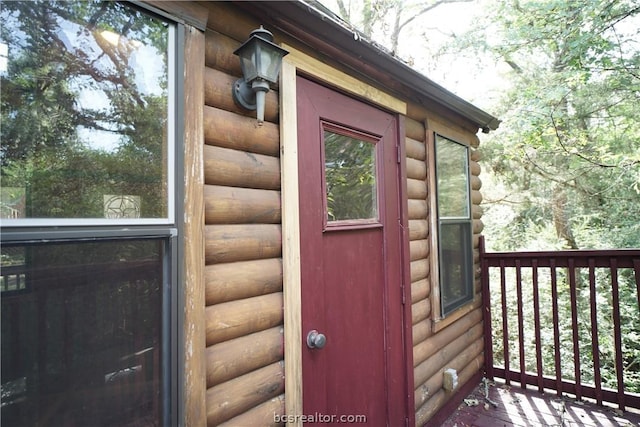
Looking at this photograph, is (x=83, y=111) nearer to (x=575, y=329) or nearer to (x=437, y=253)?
(x=437, y=253)

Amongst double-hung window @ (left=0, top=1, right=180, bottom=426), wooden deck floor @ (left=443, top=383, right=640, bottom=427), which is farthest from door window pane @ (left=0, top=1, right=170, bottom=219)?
wooden deck floor @ (left=443, top=383, right=640, bottom=427)

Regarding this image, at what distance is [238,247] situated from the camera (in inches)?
57.0

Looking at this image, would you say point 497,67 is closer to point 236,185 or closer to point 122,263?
point 236,185

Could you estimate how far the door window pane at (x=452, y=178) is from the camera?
10.0 ft

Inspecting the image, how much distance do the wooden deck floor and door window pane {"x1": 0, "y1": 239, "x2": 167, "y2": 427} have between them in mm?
2672

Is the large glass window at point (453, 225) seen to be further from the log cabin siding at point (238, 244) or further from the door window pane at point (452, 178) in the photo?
the log cabin siding at point (238, 244)

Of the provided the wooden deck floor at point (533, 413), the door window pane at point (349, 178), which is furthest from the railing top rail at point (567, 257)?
the door window pane at point (349, 178)

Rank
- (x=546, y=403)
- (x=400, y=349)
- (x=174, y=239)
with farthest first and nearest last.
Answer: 1. (x=546, y=403)
2. (x=400, y=349)
3. (x=174, y=239)

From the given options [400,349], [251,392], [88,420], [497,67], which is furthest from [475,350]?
[497,67]

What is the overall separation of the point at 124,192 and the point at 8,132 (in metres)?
0.32

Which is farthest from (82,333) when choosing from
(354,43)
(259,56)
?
(354,43)

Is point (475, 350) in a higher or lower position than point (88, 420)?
lower

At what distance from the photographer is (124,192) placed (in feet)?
3.60

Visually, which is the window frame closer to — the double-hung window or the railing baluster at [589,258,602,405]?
the railing baluster at [589,258,602,405]
